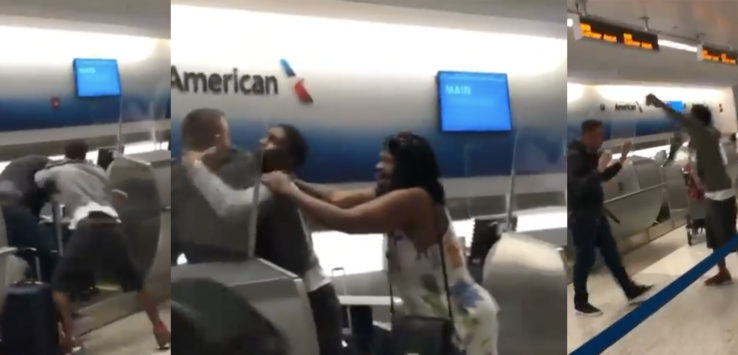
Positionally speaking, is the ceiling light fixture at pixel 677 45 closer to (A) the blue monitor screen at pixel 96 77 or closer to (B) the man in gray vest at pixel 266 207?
(B) the man in gray vest at pixel 266 207

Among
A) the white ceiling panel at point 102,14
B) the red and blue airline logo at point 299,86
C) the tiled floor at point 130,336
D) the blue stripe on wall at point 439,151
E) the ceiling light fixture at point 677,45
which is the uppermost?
the ceiling light fixture at point 677,45

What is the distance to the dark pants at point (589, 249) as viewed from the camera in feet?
15.8

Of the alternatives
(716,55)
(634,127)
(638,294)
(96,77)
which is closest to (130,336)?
(96,77)

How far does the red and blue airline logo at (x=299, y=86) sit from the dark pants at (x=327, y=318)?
1.99ft

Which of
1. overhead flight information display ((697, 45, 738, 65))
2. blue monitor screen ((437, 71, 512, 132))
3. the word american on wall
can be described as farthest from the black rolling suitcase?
overhead flight information display ((697, 45, 738, 65))

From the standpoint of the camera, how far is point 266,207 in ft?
7.13

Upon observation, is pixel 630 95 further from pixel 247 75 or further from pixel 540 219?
pixel 247 75

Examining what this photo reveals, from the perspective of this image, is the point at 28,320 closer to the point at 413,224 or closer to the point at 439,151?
the point at 413,224

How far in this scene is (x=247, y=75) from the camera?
211 cm

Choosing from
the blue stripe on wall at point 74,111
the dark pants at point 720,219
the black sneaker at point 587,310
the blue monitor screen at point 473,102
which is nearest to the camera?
the blue stripe on wall at point 74,111

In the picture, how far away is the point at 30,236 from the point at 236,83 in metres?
0.73

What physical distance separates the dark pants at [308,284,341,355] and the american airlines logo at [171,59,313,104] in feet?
2.03

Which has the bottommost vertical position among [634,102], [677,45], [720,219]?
[720,219]

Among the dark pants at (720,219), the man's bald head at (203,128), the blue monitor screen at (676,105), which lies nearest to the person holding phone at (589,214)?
the blue monitor screen at (676,105)
